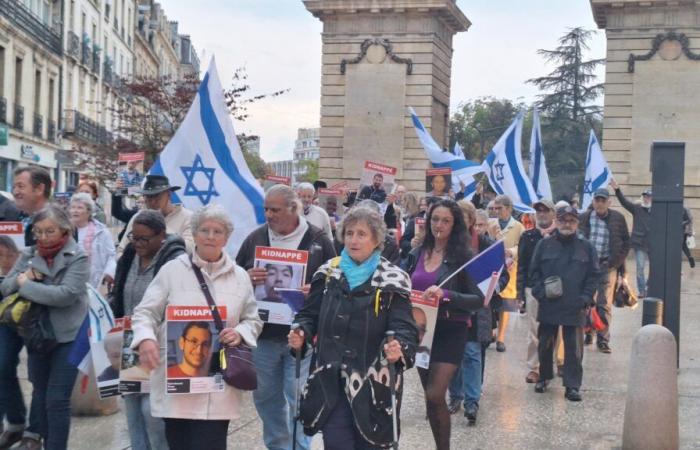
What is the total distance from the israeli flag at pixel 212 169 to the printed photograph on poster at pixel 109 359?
6.30 ft

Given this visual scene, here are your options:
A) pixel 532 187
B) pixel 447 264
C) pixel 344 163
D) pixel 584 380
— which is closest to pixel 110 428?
pixel 447 264

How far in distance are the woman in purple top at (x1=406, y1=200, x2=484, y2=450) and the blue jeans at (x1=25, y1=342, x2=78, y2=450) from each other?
2.17 m

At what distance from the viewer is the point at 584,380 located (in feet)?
32.1

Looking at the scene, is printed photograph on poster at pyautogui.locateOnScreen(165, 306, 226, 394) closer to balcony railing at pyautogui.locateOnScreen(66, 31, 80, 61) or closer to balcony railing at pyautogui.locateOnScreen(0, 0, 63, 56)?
balcony railing at pyautogui.locateOnScreen(0, 0, 63, 56)

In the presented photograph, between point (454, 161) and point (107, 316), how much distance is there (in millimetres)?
12316

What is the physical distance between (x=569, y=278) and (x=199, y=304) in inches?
191

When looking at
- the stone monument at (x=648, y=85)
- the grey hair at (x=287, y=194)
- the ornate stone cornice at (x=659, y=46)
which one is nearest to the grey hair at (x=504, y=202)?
the grey hair at (x=287, y=194)

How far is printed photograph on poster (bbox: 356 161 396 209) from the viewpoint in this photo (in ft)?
50.5

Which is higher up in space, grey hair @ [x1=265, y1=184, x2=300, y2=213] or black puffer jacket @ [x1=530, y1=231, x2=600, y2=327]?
grey hair @ [x1=265, y1=184, x2=300, y2=213]

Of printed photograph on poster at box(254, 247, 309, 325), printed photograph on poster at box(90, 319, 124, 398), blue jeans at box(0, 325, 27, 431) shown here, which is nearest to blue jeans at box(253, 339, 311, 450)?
printed photograph on poster at box(254, 247, 309, 325)

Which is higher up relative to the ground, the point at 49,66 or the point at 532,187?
the point at 49,66

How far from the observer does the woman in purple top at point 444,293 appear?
6.23 meters

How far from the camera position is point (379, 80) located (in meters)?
28.1

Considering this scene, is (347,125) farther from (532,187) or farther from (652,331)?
(652,331)
